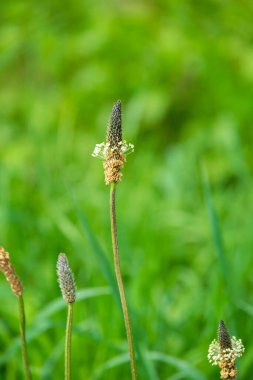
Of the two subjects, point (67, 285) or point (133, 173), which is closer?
point (67, 285)

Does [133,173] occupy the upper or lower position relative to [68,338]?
upper

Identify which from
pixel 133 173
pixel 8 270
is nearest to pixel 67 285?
pixel 8 270

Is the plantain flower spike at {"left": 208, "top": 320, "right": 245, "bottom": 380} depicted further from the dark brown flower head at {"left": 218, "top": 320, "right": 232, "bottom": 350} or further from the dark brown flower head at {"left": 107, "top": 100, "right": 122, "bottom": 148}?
the dark brown flower head at {"left": 107, "top": 100, "right": 122, "bottom": 148}

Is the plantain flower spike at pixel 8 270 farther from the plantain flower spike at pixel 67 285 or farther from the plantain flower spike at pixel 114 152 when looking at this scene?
the plantain flower spike at pixel 114 152

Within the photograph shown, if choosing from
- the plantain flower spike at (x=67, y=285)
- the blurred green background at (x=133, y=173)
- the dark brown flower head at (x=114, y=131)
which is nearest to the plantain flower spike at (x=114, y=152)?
the dark brown flower head at (x=114, y=131)

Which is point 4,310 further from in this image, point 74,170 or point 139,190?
point 74,170

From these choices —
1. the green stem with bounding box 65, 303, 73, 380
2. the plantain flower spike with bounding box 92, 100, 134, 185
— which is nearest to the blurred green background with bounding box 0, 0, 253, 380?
the green stem with bounding box 65, 303, 73, 380

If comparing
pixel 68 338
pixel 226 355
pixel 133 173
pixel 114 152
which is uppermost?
pixel 133 173

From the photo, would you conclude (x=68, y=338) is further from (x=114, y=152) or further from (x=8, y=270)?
(x=114, y=152)
